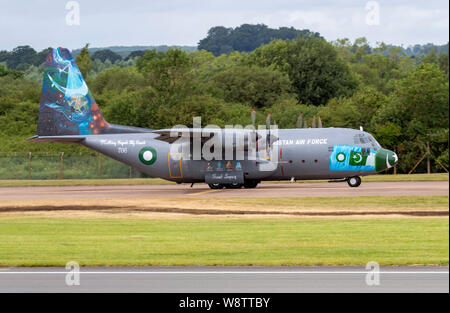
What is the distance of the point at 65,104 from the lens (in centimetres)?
4309

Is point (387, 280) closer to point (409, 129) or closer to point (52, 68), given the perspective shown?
point (52, 68)

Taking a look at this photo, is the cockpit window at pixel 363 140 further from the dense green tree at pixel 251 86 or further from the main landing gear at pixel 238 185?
the dense green tree at pixel 251 86

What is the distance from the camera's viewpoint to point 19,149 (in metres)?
63.5

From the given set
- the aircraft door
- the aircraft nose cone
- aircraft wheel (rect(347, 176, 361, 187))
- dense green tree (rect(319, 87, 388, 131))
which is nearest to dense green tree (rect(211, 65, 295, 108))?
dense green tree (rect(319, 87, 388, 131))

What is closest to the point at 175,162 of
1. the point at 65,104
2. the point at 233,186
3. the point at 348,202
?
the point at 233,186

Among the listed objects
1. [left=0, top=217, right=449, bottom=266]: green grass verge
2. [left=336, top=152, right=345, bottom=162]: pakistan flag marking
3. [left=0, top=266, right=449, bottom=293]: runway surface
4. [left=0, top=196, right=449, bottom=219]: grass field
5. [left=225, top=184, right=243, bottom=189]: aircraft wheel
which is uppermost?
[left=336, top=152, right=345, bottom=162]: pakistan flag marking

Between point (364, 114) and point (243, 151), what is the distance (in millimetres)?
26911

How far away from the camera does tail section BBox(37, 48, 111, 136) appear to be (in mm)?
42719

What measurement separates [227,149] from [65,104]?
34.9ft

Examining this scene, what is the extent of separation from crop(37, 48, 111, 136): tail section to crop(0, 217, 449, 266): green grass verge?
1514 centimetres

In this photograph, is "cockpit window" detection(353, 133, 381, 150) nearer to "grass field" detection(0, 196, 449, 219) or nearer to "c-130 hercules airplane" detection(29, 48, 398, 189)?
"c-130 hercules airplane" detection(29, 48, 398, 189)

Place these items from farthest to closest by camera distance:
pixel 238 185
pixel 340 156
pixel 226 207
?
pixel 238 185 < pixel 340 156 < pixel 226 207

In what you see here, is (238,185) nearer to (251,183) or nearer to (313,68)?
(251,183)
